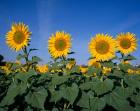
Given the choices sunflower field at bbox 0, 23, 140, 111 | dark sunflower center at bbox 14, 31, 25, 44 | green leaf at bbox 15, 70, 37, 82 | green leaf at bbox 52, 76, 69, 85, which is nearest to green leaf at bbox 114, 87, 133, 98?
sunflower field at bbox 0, 23, 140, 111

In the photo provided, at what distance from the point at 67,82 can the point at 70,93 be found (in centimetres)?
45

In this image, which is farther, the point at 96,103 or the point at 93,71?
the point at 93,71

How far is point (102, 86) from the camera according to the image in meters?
6.14

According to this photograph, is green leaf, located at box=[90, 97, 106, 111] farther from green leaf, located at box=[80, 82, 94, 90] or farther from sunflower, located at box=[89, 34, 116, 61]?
sunflower, located at box=[89, 34, 116, 61]

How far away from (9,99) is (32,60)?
105 centimetres

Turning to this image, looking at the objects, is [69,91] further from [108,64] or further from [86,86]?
[108,64]

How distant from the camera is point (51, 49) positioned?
7387 millimetres

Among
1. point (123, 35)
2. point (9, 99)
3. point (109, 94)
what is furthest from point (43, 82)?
point (123, 35)

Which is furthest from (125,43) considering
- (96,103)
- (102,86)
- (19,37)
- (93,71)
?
(19,37)

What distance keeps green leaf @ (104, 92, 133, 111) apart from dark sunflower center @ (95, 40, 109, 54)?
1.45 m

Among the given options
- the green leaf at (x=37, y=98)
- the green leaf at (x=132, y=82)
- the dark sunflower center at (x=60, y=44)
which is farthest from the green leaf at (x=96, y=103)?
the dark sunflower center at (x=60, y=44)

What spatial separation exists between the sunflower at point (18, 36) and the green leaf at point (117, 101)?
236 cm

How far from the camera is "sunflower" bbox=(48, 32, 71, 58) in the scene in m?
7.11

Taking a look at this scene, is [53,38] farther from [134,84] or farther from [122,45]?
[134,84]
